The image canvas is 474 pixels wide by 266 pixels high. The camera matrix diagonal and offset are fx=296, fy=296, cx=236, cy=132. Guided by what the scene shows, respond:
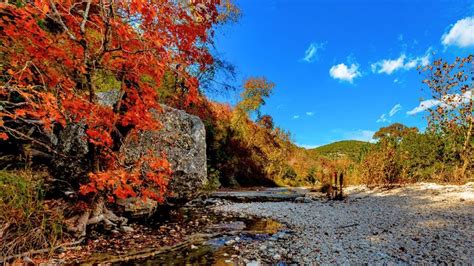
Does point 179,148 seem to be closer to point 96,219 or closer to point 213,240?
point 96,219

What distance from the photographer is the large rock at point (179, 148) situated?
530 cm

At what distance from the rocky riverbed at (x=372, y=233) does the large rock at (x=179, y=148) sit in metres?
1.63

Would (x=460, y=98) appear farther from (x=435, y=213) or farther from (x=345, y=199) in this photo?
(x=435, y=213)

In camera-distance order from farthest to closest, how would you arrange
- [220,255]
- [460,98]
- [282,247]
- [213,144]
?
[213,144], [460,98], [282,247], [220,255]

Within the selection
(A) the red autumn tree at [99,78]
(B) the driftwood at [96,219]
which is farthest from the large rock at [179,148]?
(B) the driftwood at [96,219]

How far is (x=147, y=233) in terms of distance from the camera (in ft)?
15.4

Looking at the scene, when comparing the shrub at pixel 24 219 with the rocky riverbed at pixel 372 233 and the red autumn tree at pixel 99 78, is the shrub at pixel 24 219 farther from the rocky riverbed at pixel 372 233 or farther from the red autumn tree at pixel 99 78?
the rocky riverbed at pixel 372 233

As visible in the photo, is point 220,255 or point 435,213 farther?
point 435,213

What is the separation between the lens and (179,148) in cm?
556

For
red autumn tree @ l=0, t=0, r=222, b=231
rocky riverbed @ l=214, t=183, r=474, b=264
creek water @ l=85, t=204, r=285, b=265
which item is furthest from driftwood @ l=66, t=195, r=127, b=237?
rocky riverbed @ l=214, t=183, r=474, b=264

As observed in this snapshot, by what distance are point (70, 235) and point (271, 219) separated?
3.53 metres

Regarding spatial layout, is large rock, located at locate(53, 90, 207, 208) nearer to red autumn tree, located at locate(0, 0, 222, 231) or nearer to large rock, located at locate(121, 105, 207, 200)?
large rock, located at locate(121, 105, 207, 200)

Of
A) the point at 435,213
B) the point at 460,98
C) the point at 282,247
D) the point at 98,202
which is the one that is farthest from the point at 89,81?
the point at 460,98

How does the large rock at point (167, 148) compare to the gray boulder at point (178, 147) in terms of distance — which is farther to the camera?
the gray boulder at point (178, 147)
